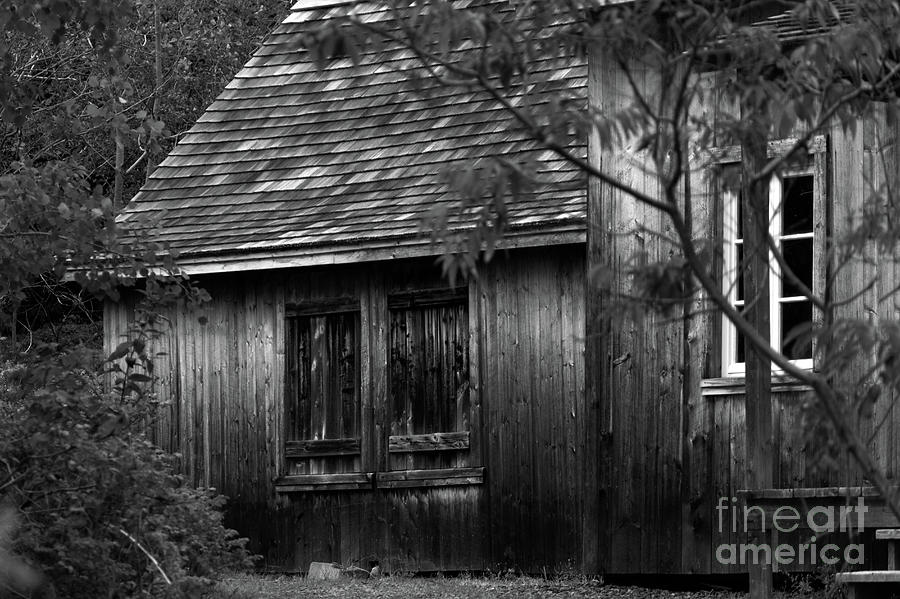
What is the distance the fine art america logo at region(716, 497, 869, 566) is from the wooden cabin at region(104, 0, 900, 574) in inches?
4.8

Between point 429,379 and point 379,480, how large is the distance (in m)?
1.15

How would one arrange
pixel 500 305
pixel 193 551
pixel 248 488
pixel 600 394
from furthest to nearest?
pixel 248 488, pixel 500 305, pixel 600 394, pixel 193 551

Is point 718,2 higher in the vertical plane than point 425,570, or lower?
higher

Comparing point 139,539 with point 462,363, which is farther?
point 462,363

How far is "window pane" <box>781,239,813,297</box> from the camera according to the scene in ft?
37.2

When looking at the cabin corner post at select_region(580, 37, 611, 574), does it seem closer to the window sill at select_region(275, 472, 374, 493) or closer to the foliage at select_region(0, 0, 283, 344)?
the window sill at select_region(275, 472, 374, 493)

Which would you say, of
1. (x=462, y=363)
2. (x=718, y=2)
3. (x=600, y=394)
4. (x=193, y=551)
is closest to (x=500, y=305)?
(x=462, y=363)

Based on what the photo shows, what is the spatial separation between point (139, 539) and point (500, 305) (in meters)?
6.04

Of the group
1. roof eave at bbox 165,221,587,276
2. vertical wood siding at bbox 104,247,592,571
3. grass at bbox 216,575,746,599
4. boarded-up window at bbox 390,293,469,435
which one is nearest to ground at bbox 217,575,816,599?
grass at bbox 216,575,746,599

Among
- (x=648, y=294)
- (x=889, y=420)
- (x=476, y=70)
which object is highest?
(x=476, y=70)

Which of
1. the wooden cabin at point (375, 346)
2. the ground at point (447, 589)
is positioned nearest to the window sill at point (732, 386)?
the ground at point (447, 589)

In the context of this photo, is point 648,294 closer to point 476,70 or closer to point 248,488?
point 476,70

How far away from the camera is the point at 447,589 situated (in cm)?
1205

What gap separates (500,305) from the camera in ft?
45.8
